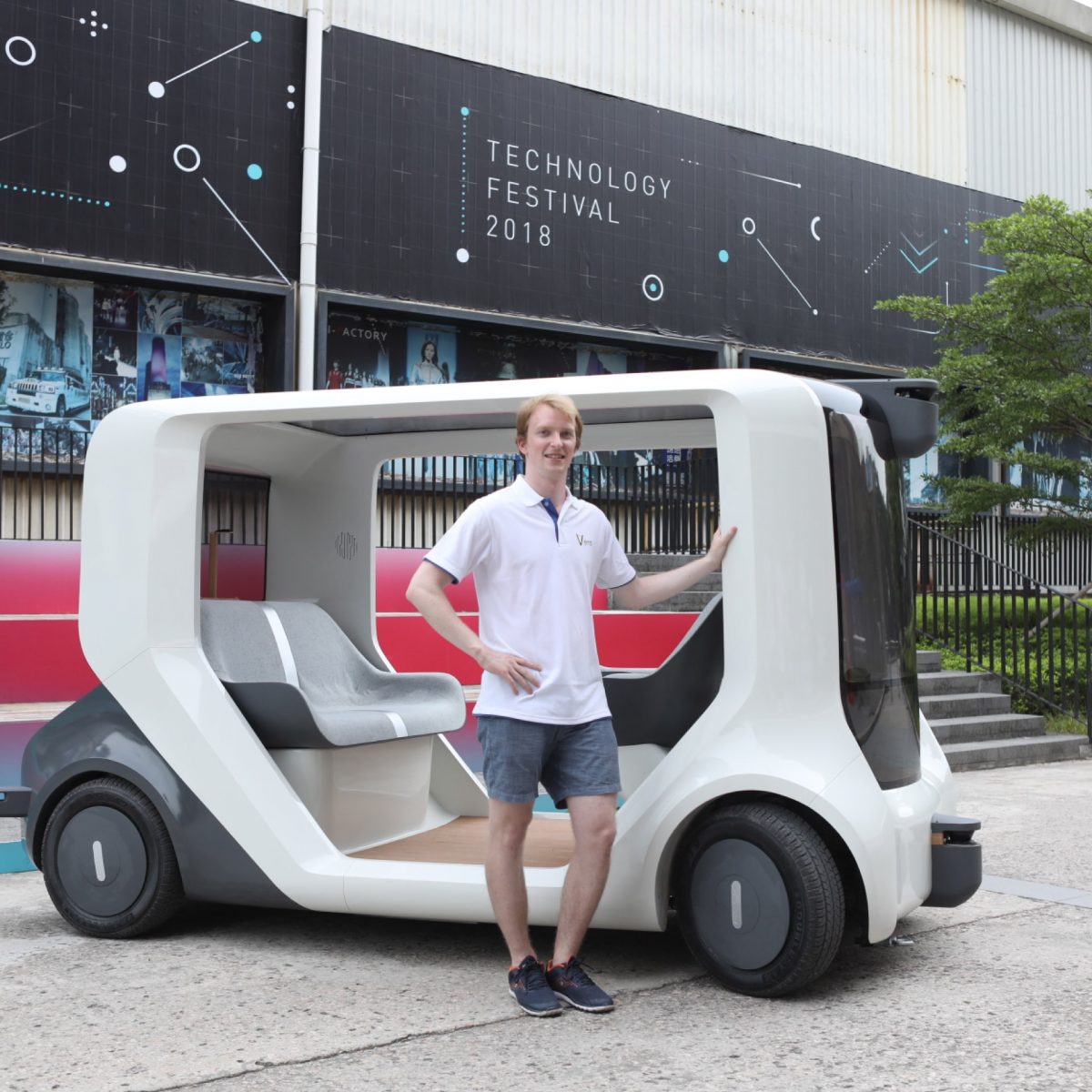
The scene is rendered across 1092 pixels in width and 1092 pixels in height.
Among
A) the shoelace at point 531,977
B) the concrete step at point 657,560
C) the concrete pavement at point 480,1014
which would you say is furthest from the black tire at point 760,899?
the concrete step at point 657,560

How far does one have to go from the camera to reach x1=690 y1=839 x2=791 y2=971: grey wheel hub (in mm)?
4523

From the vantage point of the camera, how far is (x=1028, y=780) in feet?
35.6

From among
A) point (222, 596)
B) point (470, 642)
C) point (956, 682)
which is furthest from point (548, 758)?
point (956, 682)

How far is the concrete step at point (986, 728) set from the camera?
11969 millimetres

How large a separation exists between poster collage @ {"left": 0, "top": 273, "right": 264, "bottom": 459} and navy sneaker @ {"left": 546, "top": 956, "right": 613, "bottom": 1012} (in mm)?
11413

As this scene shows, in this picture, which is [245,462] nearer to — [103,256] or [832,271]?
[103,256]

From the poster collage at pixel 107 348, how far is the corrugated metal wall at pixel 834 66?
3.56 m

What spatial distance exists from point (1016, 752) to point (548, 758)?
8291mm

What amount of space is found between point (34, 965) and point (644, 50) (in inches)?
656

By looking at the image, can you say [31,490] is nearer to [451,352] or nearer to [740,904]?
[740,904]

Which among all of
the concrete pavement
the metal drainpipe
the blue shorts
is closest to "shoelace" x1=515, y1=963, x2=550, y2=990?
the concrete pavement

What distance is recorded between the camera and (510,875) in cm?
448

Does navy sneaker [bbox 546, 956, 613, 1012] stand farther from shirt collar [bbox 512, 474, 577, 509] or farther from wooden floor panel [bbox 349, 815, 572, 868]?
shirt collar [bbox 512, 474, 577, 509]

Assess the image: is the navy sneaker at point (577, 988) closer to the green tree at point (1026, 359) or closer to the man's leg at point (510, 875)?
the man's leg at point (510, 875)
